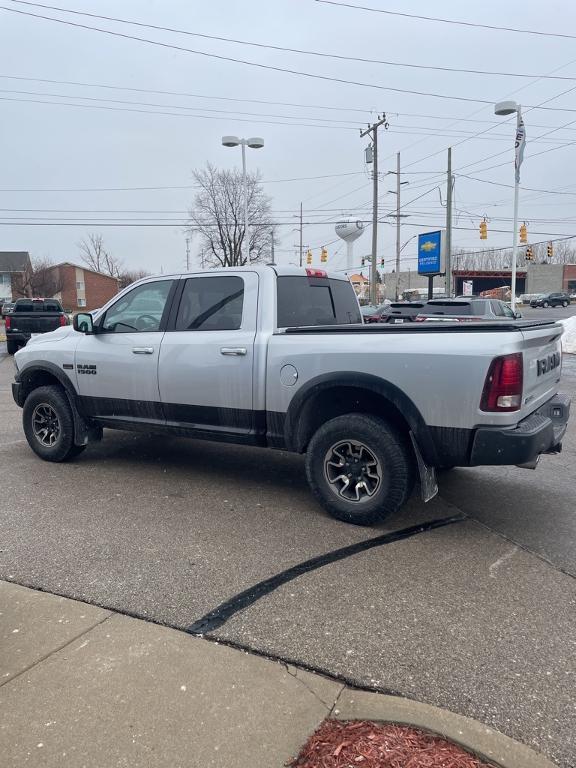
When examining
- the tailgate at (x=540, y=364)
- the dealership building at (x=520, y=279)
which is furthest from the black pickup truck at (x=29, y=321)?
the dealership building at (x=520, y=279)

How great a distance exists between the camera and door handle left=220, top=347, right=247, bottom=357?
5.00 meters

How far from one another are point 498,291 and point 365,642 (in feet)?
225

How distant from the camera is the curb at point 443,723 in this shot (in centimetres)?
225

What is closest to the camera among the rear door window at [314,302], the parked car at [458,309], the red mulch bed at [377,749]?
the red mulch bed at [377,749]

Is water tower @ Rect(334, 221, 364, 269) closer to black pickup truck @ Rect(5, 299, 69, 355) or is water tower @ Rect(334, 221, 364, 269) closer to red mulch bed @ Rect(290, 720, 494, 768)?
black pickup truck @ Rect(5, 299, 69, 355)

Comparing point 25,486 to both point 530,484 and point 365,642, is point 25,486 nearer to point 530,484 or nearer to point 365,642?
point 365,642

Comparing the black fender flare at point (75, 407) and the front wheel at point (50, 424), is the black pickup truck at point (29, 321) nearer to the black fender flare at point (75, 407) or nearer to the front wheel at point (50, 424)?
the front wheel at point (50, 424)

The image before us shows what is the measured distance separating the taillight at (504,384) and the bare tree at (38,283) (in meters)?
59.7

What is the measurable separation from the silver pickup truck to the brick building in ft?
233

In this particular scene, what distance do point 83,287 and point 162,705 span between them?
8122cm

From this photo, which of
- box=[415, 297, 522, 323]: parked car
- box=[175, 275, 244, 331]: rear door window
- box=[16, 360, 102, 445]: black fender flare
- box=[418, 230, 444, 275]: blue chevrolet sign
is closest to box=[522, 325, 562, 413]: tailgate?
box=[175, 275, 244, 331]: rear door window

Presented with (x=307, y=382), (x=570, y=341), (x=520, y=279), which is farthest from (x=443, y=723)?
(x=520, y=279)

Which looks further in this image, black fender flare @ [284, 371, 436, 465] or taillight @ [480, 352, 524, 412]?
black fender flare @ [284, 371, 436, 465]

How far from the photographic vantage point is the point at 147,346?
18.5 feet
